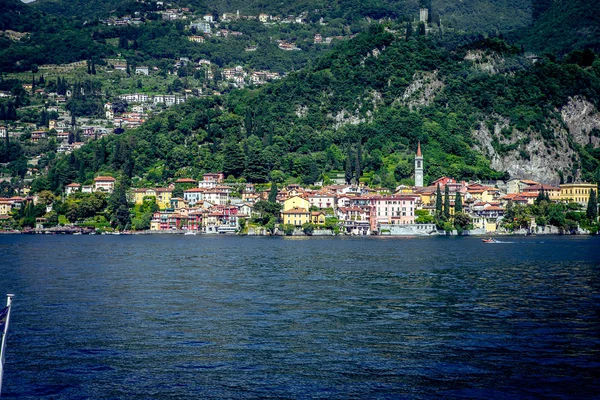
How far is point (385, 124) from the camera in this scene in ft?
500

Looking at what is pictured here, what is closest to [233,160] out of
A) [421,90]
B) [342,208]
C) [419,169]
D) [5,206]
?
[342,208]

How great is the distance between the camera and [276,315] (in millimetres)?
32531

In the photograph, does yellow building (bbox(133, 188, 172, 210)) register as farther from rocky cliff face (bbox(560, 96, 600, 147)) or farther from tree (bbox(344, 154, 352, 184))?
rocky cliff face (bbox(560, 96, 600, 147))


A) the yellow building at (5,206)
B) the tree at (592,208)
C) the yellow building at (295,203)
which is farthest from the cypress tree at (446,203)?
the yellow building at (5,206)

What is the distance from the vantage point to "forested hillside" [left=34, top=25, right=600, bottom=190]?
14100 cm

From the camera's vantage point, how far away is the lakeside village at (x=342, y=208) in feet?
373

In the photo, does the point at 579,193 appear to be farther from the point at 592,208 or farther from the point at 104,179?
the point at 104,179

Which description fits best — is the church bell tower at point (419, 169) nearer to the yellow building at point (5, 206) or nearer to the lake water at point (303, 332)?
the yellow building at point (5, 206)

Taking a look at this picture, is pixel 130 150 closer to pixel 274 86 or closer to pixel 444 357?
pixel 274 86

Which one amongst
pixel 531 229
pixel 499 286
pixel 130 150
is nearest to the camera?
pixel 499 286

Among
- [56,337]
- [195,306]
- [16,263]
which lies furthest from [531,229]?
[56,337]

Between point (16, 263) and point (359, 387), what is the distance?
45422 millimetres

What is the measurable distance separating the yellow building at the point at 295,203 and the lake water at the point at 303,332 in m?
60.5

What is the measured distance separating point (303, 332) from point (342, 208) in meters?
87.5
